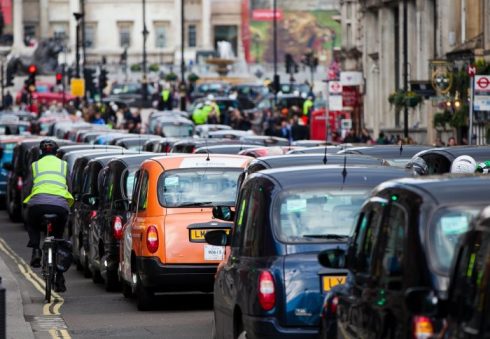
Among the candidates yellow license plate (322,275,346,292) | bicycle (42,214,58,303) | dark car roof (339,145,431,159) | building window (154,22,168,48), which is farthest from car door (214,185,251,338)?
building window (154,22,168,48)

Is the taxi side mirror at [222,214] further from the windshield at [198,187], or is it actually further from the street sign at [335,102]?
the street sign at [335,102]

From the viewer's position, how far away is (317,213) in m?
11.9

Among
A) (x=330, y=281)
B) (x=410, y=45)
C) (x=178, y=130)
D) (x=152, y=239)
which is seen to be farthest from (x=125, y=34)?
(x=330, y=281)

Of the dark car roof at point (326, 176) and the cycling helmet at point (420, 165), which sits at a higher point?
the dark car roof at point (326, 176)

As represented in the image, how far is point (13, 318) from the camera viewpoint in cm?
1672

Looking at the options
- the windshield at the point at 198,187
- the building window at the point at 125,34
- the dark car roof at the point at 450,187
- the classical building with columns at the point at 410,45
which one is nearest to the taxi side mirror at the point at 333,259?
the dark car roof at the point at 450,187

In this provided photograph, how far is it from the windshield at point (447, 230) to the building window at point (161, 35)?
164m

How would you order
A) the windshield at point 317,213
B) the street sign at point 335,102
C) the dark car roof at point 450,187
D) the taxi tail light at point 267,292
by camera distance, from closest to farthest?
1. the dark car roof at point 450,187
2. the taxi tail light at point 267,292
3. the windshield at point 317,213
4. the street sign at point 335,102

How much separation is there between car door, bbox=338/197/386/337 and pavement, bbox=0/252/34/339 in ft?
19.1

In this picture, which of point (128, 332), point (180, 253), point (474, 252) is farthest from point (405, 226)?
point (180, 253)

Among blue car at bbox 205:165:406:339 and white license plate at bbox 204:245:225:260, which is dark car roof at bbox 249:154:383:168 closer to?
white license plate at bbox 204:245:225:260

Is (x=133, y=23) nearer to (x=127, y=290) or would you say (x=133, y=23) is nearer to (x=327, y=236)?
(x=127, y=290)

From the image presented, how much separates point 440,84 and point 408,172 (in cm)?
2848

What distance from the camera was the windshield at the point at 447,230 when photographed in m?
8.70
